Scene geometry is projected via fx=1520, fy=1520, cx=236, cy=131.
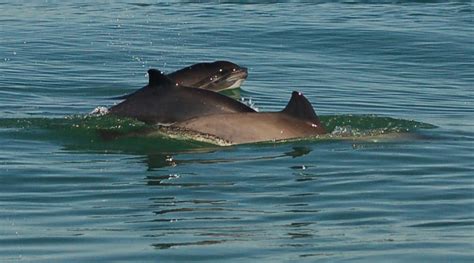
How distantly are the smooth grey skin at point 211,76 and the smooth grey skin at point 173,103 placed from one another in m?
2.64

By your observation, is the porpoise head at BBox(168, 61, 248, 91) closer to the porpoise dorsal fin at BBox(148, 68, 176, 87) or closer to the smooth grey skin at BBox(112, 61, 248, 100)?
the smooth grey skin at BBox(112, 61, 248, 100)

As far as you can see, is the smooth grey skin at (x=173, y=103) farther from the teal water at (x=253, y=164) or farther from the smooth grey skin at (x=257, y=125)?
the smooth grey skin at (x=257, y=125)

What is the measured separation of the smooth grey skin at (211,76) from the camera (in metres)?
19.9

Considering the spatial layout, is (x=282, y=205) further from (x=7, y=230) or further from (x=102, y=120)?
(x=102, y=120)

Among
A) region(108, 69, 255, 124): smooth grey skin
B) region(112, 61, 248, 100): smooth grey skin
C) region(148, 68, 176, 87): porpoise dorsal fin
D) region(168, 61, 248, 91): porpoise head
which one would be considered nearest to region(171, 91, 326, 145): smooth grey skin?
region(108, 69, 255, 124): smooth grey skin

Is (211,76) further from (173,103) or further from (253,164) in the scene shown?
(253,164)

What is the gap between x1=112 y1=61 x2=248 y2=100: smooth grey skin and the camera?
19.9 m

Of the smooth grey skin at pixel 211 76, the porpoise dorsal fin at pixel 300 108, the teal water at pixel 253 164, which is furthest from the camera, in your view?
the smooth grey skin at pixel 211 76

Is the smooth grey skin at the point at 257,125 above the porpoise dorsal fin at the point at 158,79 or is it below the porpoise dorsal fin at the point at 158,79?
below

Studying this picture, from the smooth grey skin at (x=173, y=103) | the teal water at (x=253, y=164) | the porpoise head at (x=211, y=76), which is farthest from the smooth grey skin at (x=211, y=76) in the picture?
the smooth grey skin at (x=173, y=103)

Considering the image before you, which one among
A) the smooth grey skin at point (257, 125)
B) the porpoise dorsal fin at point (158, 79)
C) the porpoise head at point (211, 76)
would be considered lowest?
the porpoise head at point (211, 76)

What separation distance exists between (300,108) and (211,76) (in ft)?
15.8

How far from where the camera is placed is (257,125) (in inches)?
620

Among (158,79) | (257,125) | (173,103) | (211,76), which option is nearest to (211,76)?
(211,76)
